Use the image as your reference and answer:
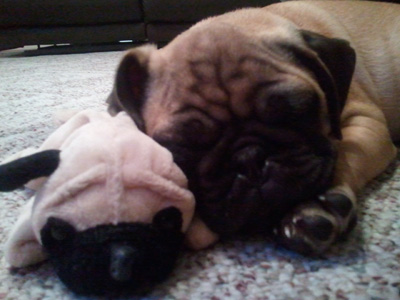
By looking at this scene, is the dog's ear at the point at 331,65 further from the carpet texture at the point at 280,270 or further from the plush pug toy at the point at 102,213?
the plush pug toy at the point at 102,213

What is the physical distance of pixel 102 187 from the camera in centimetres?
84

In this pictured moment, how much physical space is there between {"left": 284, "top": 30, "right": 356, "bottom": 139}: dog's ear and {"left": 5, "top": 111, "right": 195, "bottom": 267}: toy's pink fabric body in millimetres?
521

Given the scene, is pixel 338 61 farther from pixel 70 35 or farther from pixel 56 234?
pixel 70 35

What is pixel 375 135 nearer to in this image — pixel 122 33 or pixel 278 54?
pixel 278 54

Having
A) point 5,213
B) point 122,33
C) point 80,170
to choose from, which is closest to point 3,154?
point 5,213

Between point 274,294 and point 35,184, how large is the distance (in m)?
0.60

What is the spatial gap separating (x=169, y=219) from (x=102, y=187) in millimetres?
166

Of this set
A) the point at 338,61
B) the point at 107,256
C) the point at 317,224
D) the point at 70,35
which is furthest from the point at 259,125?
the point at 70,35

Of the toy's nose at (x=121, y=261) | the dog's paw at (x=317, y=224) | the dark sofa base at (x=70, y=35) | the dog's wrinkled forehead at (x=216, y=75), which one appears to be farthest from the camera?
the dark sofa base at (x=70, y=35)

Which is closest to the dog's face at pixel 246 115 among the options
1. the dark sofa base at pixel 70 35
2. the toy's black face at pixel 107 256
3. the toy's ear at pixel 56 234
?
the toy's black face at pixel 107 256

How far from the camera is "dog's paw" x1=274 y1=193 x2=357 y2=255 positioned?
0.93 meters

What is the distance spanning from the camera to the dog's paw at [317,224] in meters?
0.93

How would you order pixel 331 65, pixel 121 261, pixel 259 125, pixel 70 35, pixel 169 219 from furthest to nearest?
1. pixel 70 35
2. pixel 331 65
3. pixel 259 125
4. pixel 169 219
5. pixel 121 261

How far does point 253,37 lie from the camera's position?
1.21 meters
